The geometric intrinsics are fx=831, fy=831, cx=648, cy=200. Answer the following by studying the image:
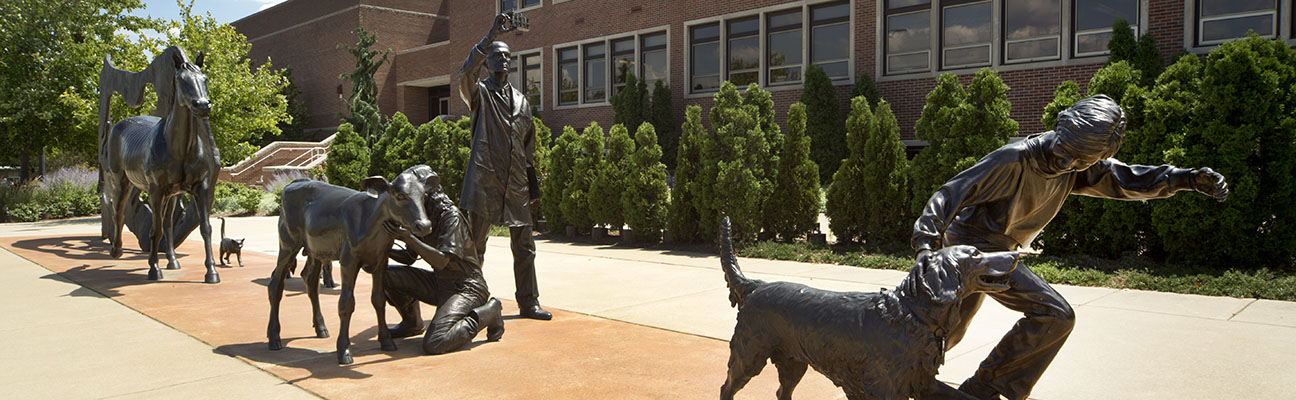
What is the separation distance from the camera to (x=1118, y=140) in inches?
139

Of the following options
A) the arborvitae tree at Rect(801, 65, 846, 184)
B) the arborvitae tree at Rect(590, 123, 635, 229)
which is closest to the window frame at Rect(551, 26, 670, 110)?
the arborvitae tree at Rect(801, 65, 846, 184)

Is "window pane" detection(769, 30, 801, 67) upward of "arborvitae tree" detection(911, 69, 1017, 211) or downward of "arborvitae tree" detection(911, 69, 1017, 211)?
upward

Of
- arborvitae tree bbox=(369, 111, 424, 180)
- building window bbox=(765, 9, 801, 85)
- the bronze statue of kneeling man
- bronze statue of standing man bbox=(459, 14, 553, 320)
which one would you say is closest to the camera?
the bronze statue of kneeling man

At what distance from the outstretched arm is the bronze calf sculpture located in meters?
3.45

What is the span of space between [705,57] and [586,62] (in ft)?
16.6

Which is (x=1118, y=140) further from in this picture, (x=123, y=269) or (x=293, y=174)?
(x=293, y=174)

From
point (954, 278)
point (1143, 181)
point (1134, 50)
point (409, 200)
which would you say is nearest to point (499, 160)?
point (409, 200)

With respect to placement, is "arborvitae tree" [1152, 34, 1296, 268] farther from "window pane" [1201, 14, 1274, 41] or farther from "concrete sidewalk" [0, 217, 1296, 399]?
"window pane" [1201, 14, 1274, 41]

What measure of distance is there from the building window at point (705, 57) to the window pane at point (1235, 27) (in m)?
12.3

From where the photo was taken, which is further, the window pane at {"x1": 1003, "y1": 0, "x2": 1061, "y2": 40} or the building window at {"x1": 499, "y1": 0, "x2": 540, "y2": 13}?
the building window at {"x1": 499, "y1": 0, "x2": 540, "y2": 13}

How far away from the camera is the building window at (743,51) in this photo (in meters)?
24.0

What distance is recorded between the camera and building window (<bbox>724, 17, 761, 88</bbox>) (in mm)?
24047

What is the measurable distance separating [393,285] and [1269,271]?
28.1 ft

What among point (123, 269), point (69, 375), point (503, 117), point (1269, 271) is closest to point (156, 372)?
point (69, 375)
